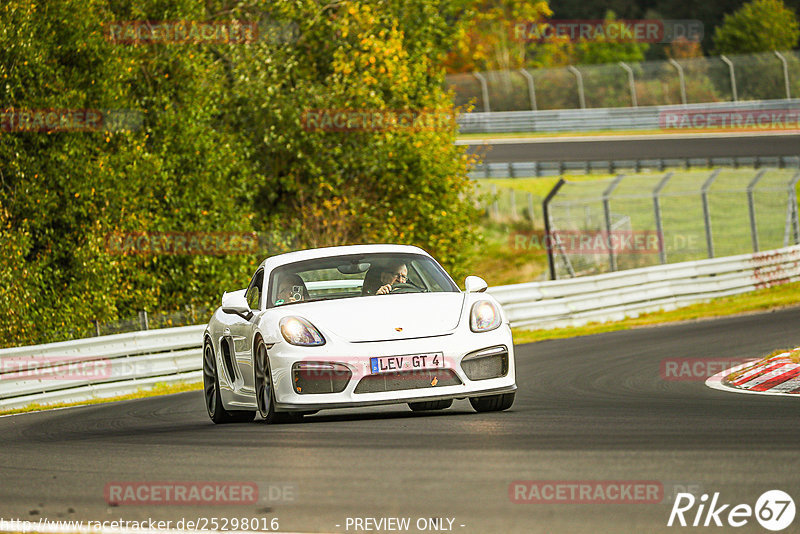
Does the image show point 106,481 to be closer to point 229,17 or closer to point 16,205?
point 16,205

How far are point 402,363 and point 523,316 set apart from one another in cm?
1325

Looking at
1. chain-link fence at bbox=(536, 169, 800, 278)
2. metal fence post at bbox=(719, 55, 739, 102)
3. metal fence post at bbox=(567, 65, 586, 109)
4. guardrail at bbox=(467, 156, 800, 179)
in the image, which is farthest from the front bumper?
metal fence post at bbox=(567, 65, 586, 109)

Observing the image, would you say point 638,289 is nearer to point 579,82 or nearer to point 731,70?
point 731,70

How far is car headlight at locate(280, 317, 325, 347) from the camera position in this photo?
8867 millimetres

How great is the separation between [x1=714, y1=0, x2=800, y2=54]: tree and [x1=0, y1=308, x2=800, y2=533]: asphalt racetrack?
225 feet

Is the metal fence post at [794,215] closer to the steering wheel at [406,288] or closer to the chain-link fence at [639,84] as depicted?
the steering wheel at [406,288]

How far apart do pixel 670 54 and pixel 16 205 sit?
75447 millimetres

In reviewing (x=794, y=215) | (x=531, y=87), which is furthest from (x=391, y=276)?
(x=531, y=87)

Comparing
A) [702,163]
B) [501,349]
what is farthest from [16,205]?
[702,163]

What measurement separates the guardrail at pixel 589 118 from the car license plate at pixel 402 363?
42.2 metres

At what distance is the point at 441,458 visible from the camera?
6.95 m

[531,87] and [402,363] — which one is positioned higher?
[402,363]

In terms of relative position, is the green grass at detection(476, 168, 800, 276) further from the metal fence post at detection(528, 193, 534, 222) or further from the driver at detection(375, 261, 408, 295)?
the driver at detection(375, 261, 408, 295)

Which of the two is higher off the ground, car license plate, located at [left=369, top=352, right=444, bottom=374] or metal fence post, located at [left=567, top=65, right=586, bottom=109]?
car license plate, located at [left=369, top=352, right=444, bottom=374]
